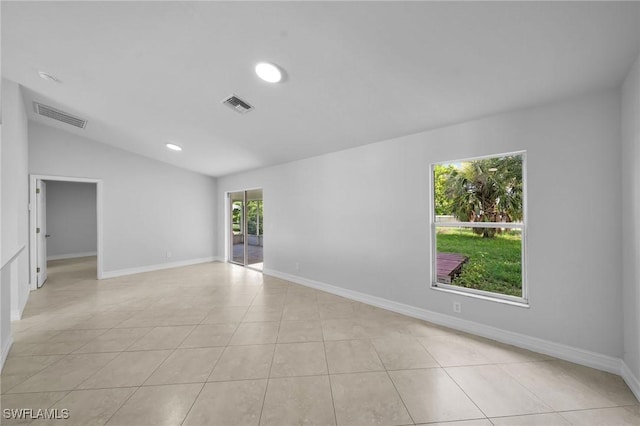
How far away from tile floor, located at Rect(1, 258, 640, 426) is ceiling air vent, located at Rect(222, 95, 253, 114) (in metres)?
2.66

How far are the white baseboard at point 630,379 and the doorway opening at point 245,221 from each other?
539cm

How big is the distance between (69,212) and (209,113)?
26.1ft

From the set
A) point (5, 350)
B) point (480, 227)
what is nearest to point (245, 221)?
point (5, 350)

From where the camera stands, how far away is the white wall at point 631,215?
5.38 ft

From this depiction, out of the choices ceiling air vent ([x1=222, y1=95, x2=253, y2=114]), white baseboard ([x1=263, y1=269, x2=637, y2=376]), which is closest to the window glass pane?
white baseboard ([x1=263, y1=269, x2=637, y2=376])

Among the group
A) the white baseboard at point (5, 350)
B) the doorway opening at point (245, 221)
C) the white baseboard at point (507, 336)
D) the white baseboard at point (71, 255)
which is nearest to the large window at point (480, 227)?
the white baseboard at point (507, 336)

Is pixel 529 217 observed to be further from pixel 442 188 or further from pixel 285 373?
pixel 285 373

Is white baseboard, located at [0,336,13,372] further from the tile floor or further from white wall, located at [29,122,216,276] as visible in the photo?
white wall, located at [29,122,216,276]

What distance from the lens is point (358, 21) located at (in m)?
1.53

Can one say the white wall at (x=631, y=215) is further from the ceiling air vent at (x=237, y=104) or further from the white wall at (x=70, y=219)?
the white wall at (x=70, y=219)

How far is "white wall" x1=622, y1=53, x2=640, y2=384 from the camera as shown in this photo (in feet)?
5.38

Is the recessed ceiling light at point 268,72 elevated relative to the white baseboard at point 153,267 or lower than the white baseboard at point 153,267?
elevated

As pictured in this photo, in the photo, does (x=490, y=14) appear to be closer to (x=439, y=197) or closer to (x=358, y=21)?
(x=358, y=21)

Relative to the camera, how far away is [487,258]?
267cm
